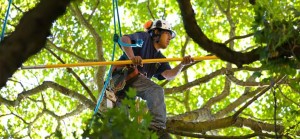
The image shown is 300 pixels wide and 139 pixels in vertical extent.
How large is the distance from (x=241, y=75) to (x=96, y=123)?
33.5ft

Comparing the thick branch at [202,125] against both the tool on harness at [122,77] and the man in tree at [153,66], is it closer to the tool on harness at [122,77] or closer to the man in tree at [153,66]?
the man in tree at [153,66]

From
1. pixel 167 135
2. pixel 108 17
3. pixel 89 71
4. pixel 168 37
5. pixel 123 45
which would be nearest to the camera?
pixel 167 135

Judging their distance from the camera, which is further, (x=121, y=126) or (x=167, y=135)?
(x=167, y=135)

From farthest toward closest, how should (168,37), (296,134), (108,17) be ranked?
(108,17)
(168,37)
(296,134)

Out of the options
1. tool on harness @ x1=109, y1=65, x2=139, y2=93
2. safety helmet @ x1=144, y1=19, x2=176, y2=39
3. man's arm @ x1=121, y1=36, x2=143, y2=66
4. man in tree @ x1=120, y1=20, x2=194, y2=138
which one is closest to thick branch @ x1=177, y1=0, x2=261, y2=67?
man in tree @ x1=120, y1=20, x2=194, y2=138

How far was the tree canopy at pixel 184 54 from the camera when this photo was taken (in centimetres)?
237

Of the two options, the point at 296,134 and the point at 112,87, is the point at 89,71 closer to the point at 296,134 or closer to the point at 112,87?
the point at 112,87

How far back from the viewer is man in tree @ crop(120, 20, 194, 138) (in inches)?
214

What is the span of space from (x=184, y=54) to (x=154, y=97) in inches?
128

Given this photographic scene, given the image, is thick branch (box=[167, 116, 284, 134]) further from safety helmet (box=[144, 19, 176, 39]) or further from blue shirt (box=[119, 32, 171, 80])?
safety helmet (box=[144, 19, 176, 39])

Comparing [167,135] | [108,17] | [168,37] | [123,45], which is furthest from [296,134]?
[108,17]

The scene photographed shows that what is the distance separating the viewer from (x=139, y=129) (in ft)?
7.80

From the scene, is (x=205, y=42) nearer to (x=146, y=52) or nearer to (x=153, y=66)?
(x=146, y=52)

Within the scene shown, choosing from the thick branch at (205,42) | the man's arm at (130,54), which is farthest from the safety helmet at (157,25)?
the thick branch at (205,42)
